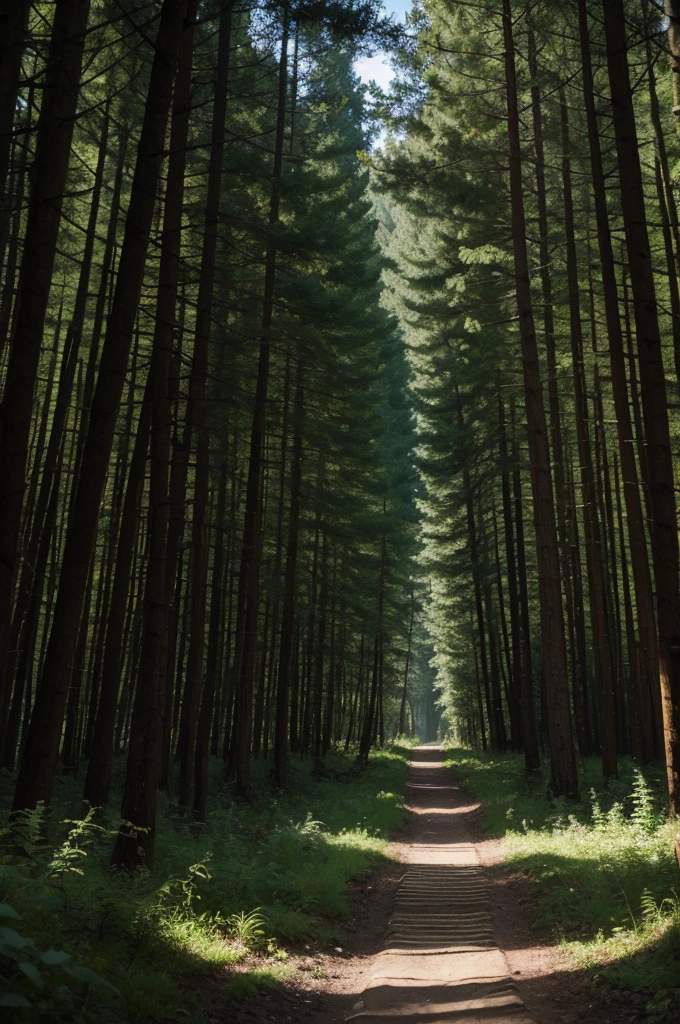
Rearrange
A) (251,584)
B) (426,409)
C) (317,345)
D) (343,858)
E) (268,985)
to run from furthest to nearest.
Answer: (426,409), (251,584), (317,345), (343,858), (268,985)

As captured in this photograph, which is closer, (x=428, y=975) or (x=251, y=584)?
(x=428, y=975)

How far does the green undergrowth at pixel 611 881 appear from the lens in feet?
20.4

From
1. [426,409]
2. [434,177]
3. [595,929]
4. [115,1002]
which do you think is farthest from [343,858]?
[426,409]

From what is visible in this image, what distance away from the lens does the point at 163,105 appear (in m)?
7.15

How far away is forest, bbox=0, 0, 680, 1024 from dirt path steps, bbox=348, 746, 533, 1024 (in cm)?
80

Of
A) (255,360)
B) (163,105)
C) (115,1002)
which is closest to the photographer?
(115,1002)

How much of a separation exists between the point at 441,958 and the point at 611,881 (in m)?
2.32

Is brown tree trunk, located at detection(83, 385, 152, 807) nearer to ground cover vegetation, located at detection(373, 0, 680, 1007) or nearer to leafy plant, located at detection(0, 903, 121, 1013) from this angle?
ground cover vegetation, located at detection(373, 0, 680, 1007)

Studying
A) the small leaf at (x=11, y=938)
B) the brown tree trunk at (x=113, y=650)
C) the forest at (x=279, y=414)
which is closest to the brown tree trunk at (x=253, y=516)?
the forest at (x=279, y=414)

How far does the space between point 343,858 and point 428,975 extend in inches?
206

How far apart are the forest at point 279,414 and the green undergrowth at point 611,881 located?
0.17ft

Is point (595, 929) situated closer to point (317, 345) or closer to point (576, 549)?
point (317, 345)

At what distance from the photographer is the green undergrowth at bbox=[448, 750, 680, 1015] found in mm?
6223

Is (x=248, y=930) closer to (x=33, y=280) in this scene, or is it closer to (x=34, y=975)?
(x=34, y=975)
